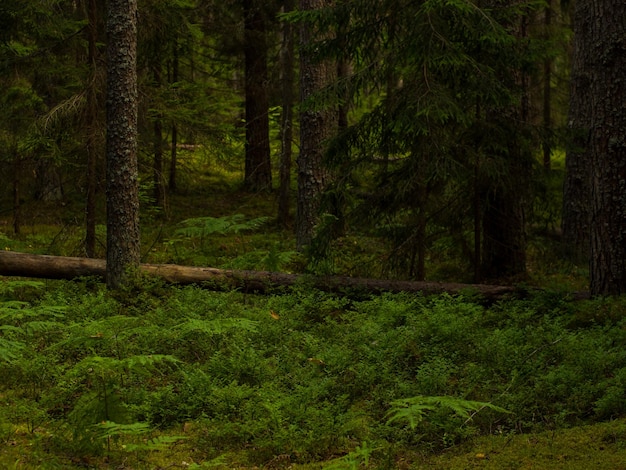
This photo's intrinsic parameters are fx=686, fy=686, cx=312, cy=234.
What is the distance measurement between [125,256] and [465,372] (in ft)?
19.0

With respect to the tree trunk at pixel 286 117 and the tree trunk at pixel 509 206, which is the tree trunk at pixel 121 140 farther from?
the tree trunk at pixel 286 117

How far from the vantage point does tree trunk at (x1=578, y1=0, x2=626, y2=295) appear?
8.41m

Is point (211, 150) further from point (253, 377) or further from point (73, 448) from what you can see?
point (73, 448)

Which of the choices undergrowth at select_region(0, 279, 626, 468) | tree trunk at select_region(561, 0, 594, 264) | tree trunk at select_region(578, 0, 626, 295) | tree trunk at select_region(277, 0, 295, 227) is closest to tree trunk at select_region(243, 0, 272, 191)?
tree trunk at select_region(277, 0, 295, 227)

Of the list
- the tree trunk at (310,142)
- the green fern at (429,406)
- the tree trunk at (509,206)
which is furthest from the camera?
the tree trunk at (310,142)

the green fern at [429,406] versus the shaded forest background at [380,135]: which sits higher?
the shaded forest background at [380,135]

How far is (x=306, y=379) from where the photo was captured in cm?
686

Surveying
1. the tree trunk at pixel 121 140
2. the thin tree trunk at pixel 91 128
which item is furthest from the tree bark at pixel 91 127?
the tree trunk at pixel 121 140

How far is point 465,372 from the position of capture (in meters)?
6.90

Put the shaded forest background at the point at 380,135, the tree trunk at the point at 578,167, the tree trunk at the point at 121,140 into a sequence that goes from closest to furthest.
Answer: the shaded forest background at the point at 380,135
the tree trunk at the point at 121,140
the tree trunk at the point at 578,167

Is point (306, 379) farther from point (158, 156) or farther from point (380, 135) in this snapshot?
point (158, 156)

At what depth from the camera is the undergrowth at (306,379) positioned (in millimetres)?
5668

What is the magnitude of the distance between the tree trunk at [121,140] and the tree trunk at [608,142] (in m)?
6.52

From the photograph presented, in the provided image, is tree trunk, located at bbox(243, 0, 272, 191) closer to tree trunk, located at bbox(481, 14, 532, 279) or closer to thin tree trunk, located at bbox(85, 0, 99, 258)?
thin tree trunk, located at bbox(85, 0, 99, 258)
